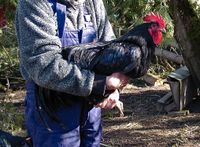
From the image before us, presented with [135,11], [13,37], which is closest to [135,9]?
[135,11]

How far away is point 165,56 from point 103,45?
461cm

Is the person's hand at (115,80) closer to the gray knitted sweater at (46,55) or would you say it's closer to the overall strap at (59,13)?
the gray knitted sweater at (46,55)

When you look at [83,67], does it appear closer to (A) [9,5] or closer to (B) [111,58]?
(B) [111,58]

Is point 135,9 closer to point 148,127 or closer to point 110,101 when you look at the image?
point 148,127

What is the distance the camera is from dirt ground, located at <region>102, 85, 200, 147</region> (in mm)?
4812

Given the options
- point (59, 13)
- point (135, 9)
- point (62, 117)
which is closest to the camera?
point (59, 13)

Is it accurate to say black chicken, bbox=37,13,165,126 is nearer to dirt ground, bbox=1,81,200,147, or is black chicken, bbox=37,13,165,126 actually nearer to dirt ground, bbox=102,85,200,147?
dirt ground, bbox=1,81,200,147

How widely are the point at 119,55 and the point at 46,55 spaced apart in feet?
1.25

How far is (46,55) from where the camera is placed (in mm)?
2480

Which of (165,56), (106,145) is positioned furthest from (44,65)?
(165,56)

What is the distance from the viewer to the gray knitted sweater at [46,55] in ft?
8.15

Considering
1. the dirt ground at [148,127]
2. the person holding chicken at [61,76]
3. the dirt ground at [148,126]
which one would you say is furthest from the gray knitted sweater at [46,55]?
the dirt ground at [148,127]

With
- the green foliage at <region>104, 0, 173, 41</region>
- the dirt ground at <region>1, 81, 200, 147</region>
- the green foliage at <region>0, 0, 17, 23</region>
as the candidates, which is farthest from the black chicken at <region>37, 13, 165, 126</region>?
the green foliage at <region>104, 0, 173, 41</region>

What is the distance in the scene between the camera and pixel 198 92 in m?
5.66
